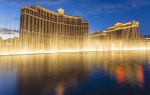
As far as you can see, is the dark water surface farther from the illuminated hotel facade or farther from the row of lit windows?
the row of lit windows

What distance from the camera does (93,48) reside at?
450ft

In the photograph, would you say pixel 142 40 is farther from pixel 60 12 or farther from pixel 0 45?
pixel 0 45

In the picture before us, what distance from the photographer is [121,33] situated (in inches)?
6609

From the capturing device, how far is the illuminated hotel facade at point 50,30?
7550cm

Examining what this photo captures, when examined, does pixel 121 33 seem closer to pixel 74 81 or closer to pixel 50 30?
pixel 50 30

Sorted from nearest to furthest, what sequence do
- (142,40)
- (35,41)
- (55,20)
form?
(35,41) → (55,20) → (142,40)

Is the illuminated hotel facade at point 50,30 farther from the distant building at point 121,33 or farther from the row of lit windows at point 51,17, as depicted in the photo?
the distant building at point 121,33

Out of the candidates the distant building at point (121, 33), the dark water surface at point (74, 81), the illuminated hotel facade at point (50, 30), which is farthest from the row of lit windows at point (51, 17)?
the dark water surface at point (74, 81)

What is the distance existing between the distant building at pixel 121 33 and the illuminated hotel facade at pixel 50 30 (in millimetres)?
39564

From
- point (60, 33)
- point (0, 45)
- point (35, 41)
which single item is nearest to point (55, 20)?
point (60, 33)

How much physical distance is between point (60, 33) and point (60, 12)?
555 inches

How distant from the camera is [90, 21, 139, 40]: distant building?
541 feet

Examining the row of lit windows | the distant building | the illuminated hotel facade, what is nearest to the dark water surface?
the illuminated hotel facade

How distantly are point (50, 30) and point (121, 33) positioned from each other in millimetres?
87467
